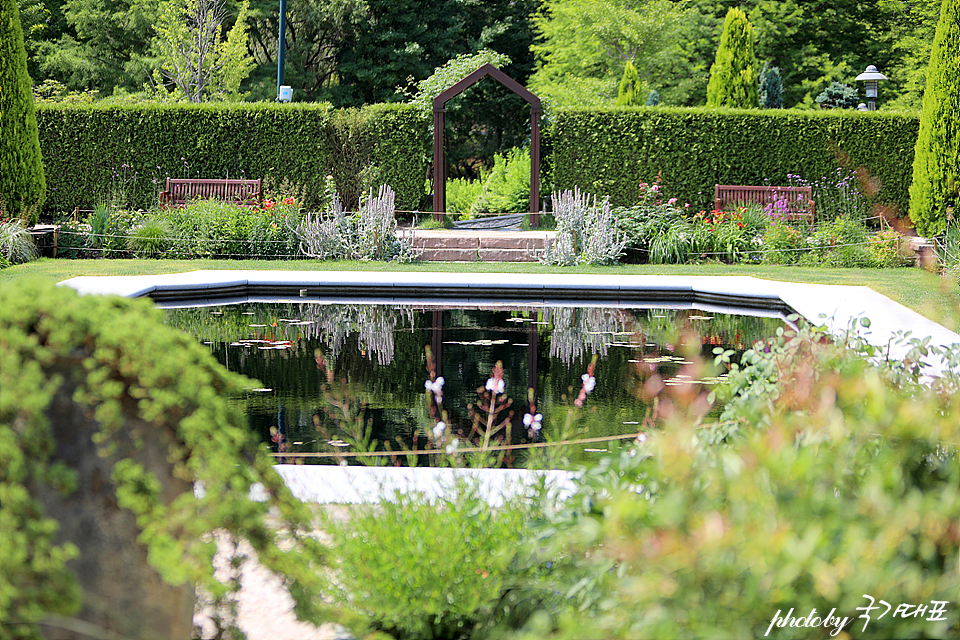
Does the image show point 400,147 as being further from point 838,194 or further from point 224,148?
point 838,194

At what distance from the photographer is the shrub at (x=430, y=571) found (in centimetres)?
230

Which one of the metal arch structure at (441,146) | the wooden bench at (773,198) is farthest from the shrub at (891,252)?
the metal arch structure at (441,146)

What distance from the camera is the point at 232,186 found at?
50.3 feet

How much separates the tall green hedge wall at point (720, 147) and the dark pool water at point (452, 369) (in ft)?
21.5

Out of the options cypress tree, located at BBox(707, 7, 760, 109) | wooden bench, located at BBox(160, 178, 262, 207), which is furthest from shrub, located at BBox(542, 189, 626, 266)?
cypress tree, located at BBox(707, 7, 760, 109)

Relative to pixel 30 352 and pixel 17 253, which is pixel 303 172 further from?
pixel 30 352

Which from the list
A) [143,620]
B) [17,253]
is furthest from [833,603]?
[17,253]

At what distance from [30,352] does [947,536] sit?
1797 mm

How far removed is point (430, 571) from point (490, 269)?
9.98 metres

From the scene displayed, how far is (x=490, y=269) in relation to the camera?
480 inches

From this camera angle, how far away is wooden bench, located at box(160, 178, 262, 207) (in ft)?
49.4

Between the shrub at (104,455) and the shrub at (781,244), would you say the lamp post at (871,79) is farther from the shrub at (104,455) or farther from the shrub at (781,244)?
the shrub at (104,455)

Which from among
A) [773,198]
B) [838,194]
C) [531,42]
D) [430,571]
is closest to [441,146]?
[773,198]

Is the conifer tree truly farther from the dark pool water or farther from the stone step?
the dark pool water
